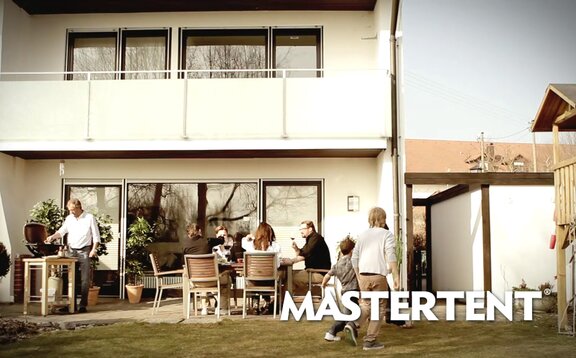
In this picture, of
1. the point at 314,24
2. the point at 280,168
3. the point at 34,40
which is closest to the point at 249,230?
the point at 280,168

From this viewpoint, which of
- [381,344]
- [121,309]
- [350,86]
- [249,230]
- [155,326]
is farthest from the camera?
[249,230]

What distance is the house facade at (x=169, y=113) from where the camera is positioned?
43.0 feet

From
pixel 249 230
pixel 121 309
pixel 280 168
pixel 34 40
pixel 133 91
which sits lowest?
pixel 121 309

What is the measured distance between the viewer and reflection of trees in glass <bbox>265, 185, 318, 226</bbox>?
14375mm

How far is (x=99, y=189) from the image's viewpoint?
577 inches

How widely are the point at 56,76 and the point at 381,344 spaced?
9389mm

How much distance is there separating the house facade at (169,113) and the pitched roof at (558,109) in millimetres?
3278

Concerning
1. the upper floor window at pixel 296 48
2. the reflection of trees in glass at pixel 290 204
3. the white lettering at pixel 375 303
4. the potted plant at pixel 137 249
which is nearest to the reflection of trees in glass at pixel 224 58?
the upper floor window at pixel 296 48

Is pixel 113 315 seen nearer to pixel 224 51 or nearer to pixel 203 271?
pixel 203 271

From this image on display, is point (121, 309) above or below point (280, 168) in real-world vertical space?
below

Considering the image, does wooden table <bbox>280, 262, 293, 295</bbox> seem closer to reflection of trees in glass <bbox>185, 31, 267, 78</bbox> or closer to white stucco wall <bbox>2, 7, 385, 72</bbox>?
white stucco wall <bbox>2, 7, 385, 72</bbox>

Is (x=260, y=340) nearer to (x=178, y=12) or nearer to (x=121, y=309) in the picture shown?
(x=121, y=309)

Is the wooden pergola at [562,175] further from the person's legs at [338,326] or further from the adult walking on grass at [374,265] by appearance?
the person's legs at [338,326]

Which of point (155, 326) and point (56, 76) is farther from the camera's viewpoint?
point (56, 76)
